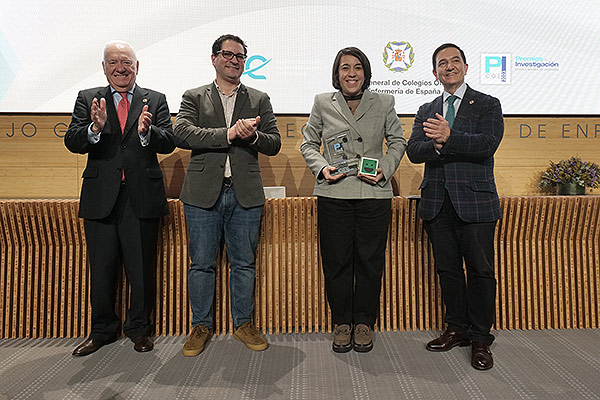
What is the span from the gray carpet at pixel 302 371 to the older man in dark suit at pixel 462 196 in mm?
183

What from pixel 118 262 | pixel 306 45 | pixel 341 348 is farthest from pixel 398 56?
pixel 118 262

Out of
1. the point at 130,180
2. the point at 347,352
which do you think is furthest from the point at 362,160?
the point at 130,180

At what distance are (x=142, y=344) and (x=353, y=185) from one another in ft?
5.04

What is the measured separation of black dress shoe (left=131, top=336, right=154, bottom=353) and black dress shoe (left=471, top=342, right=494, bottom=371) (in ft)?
5.93

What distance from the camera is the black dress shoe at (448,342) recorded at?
2303mm

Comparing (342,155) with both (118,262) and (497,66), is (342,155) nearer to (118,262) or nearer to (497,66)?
(118,262)

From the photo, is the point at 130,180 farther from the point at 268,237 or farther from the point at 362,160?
the point at 362,160

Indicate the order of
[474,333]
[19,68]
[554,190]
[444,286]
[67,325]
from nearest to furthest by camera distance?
[474,333] → [444,286] → [67,325] → [19,68] → [554,190]

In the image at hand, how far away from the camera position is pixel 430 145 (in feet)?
7.22

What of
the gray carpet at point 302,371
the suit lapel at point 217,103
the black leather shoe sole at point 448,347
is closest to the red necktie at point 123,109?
the suit lapel at point 217,103

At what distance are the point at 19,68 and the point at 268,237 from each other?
8.28 feet

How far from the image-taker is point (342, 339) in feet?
7.63

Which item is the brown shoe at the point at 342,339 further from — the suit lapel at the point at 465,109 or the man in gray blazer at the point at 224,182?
the suit lapel at the point at 465,109

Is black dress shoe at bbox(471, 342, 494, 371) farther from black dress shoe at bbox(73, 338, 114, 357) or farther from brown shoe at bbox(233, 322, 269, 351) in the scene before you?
black dress shoe at bbox(73, 338, 114, 357)
